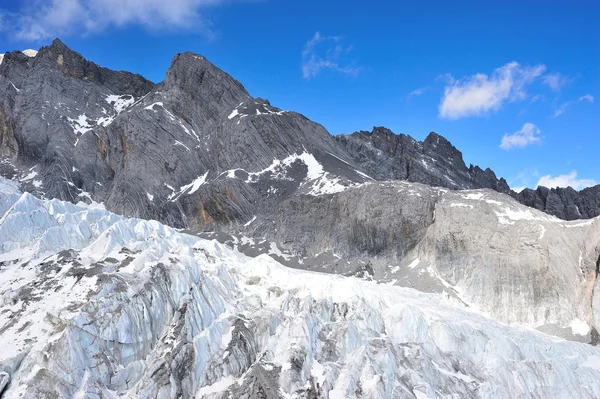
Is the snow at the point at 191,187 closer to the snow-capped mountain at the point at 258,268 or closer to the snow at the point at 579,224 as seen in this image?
the snow-capped mountain at the point at 258,268

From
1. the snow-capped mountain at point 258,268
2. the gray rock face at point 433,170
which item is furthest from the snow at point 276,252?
the gray rock face at point 433,170

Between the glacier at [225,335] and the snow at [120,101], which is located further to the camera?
the snow at [120,101]

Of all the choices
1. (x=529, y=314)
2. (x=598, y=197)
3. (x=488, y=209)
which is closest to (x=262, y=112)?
(x=488, y=209)

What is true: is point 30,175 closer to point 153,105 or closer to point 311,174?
point 153,105

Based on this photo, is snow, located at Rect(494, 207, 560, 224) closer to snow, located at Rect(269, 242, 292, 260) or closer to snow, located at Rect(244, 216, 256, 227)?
snow, located at Rect(269, 242, 292, 260)

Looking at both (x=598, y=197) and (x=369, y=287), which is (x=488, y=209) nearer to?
(x=369, y=287)


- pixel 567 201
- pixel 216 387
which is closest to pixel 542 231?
pixel 216 387

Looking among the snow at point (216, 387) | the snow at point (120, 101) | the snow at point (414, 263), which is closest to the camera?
the snow at point (216, 387)

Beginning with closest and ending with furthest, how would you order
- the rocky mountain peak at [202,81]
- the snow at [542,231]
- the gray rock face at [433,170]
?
the snow at [542,231] → the gray rock face at [433,170] → the rocky mountain peak at [202,81]
